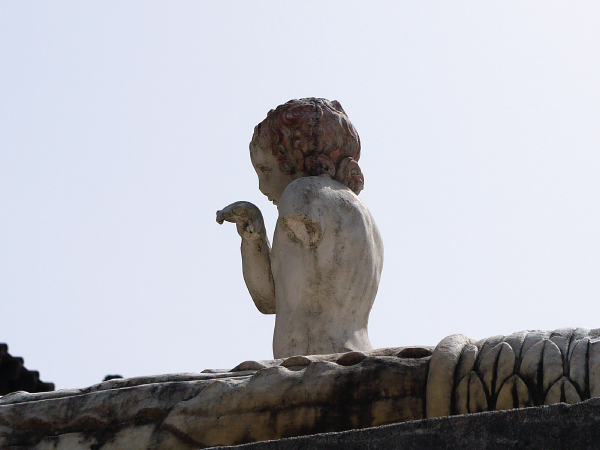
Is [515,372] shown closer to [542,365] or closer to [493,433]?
[542,365]

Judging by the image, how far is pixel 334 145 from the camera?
7.72 m

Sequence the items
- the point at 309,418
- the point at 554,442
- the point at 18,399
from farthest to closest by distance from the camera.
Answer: the point at 18,399 < the point at 309,418 < the point at 554,442

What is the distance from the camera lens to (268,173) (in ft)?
25.8

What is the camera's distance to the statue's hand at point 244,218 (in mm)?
7484

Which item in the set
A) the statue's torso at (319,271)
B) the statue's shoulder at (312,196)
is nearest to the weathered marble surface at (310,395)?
the statue's torso at (319,271)

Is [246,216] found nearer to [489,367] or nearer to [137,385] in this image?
[137,385]

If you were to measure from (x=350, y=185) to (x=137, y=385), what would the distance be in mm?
3337

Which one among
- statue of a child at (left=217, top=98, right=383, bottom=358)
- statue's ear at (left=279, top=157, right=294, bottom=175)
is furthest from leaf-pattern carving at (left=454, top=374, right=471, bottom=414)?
statue's ear at (left=279, top=157, right=294, bottom=175)

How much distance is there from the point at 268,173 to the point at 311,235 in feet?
3.21

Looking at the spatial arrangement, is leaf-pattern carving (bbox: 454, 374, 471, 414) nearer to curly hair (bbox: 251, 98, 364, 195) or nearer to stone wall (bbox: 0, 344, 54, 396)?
curly hair (bbox: 251, 98, 364, 195)

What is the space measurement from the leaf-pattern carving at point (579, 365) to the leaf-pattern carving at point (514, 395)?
18 centimetres

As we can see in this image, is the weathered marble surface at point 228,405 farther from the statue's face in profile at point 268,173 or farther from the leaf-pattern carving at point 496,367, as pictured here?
the statue's face in profile at point 268,173

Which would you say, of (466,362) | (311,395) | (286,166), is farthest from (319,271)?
(466,362)

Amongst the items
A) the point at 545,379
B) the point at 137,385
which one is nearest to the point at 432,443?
the point at 545,379
